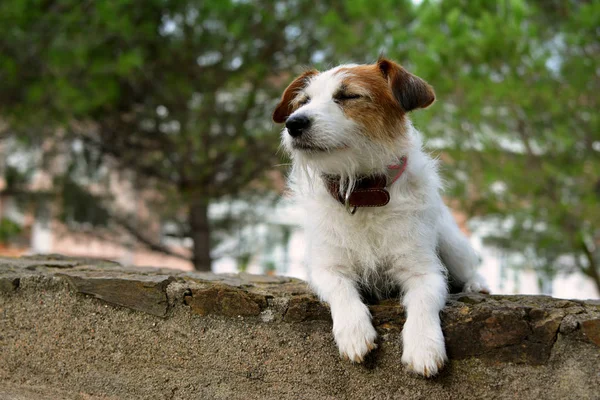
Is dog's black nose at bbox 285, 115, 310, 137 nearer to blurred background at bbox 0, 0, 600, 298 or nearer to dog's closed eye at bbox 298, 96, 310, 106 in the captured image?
dog's closed eye at bbox 298, 96, 310, 106

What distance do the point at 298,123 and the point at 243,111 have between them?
6375 mm

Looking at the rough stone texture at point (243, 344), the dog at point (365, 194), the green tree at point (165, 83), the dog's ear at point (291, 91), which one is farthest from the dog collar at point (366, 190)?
A: the green tree at point (165, 83)

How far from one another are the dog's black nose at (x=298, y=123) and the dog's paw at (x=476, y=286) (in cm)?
124

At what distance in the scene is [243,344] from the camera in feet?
7.97

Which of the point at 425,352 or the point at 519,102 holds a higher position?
the point at 519,102

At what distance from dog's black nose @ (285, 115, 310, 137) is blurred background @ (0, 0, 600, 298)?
4.79 metres

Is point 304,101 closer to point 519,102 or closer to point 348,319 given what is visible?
point 348,319

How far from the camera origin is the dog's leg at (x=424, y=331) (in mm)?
2088

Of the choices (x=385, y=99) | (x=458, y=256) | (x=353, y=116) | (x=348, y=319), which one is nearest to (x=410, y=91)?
(x=385, y=99)

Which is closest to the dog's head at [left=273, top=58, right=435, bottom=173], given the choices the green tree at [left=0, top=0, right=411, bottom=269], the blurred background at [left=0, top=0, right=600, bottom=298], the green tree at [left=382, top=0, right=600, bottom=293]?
the green tree at [left=382, top=0, right=600, bottom=293]

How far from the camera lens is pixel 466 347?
218cm

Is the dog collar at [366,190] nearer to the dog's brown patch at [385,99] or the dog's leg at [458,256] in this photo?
the dog's brown patch at [385,99]

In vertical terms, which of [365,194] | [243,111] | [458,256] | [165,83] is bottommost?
[458,256]

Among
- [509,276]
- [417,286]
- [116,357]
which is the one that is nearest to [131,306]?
[116,357]
